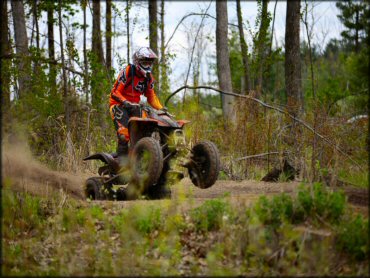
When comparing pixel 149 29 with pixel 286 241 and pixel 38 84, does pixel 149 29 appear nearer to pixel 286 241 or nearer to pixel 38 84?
pixel 38 84

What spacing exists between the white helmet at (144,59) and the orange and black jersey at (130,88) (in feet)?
0.43

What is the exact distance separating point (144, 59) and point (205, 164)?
6.69 ft

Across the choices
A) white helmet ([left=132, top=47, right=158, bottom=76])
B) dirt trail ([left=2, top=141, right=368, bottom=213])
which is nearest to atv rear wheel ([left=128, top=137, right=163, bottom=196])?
dirt trail ([left=2, top=141, right=368, bottom=213])

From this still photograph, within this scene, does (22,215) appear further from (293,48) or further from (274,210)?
(293,48)

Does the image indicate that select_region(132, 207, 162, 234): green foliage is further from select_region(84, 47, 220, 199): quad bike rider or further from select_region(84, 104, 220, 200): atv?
select_region(84, 104, 220, 200): atv

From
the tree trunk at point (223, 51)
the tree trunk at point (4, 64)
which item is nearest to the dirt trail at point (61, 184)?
the tree trunk at point (4, 64)

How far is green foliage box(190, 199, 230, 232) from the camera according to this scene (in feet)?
25.7

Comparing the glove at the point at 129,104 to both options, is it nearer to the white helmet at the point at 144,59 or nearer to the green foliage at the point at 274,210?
the white helmet at the point at 144,59

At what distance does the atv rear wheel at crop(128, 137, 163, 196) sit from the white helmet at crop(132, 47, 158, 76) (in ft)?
5.12

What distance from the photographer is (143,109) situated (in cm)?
1020

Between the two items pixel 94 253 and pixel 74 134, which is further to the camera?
pixel 74 134

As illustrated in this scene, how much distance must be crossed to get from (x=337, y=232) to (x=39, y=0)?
16.1m

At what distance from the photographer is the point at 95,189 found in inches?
407

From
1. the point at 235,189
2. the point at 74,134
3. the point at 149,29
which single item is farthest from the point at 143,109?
the point at 149,29
